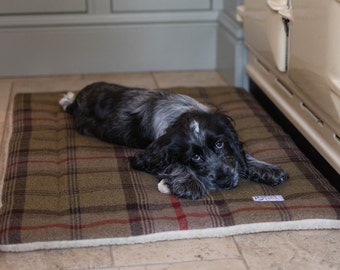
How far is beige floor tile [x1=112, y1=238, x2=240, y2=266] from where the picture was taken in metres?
2.04

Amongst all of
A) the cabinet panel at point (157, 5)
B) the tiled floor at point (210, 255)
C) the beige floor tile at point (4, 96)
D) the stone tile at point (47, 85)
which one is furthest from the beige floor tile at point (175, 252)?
the cabinet panel at point (157, 5)

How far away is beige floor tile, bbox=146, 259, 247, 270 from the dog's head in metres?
0.36

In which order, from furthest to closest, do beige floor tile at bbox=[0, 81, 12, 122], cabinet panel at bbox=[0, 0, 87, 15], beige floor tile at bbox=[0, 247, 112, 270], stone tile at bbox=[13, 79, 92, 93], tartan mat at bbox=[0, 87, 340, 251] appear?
cabinet panel at bbox=[0, 0, 87, 15] < stone tile at bbox=[13, 79, 92, 93] < beige floor tile at bbox=[0, 81, 12, 122] < tartan mat at bbox=[0, 87, 340, 251] < beige floor tile at bbox=[0, 247, 112, 270]

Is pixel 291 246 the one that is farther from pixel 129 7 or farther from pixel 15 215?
pixel 129 7

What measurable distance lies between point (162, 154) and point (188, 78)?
171 cm

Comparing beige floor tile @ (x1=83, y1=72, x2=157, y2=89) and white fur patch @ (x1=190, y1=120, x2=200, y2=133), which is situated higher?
white fur patch @ (x1=190, y1=120, x2=200, y2=133)

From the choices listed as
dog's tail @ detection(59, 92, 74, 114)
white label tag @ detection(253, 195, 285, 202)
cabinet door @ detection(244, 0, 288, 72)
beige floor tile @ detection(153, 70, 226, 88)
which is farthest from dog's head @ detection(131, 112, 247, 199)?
beige floor tile @ detection(153, 70, 226, 88)

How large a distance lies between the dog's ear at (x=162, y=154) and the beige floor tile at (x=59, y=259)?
1.53 ft

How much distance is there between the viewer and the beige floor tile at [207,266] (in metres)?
2.01

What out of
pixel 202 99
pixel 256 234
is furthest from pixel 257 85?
pixel 256 234

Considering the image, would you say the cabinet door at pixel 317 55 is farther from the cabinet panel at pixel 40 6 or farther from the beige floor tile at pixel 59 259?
the cabinet panel at pixel 40 6

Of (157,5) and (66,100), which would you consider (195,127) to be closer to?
(66,100)

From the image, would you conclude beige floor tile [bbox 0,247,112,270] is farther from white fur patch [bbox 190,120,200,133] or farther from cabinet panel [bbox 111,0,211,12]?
cabinet panel [bbox 111,0,211,12]

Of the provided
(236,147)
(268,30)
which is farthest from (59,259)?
(268,30)
